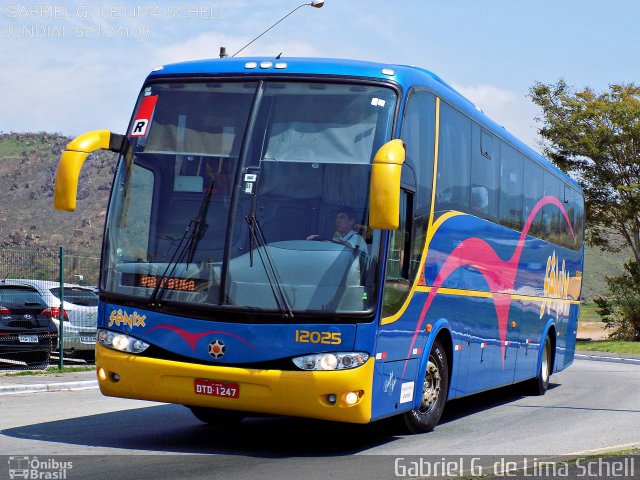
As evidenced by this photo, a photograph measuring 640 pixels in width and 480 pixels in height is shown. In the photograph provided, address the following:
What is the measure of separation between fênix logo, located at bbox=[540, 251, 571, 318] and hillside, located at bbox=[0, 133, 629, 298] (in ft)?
163

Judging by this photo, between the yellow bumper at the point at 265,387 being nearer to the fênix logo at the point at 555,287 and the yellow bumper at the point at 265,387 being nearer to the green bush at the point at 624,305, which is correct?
the fênix logo at the point at 555,287

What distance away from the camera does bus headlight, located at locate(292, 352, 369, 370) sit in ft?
31.3

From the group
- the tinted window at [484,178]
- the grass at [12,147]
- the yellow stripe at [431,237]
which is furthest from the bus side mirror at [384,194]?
the grass at [12,147]

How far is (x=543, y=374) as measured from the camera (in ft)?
62.5

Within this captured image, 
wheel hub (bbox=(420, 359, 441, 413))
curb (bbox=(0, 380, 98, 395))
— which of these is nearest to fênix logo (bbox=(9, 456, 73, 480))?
wheel hub (bbox=(420, 359, 441, 413))

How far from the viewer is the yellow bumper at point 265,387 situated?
31.2ft

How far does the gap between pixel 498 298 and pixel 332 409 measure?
6144 mm

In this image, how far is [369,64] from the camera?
35.1 ft

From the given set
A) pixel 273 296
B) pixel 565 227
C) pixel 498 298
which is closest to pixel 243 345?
pixel 273 296

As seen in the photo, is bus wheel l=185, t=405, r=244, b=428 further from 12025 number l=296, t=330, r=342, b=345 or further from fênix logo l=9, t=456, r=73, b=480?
fênix logo l=9, t=456, r=73, b=480

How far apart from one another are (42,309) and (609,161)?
3203 cm

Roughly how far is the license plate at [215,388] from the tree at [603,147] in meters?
37.5

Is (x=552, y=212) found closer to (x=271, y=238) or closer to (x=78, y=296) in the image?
(x=78, y=296)

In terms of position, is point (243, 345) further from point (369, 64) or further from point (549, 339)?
point (549, 339)
